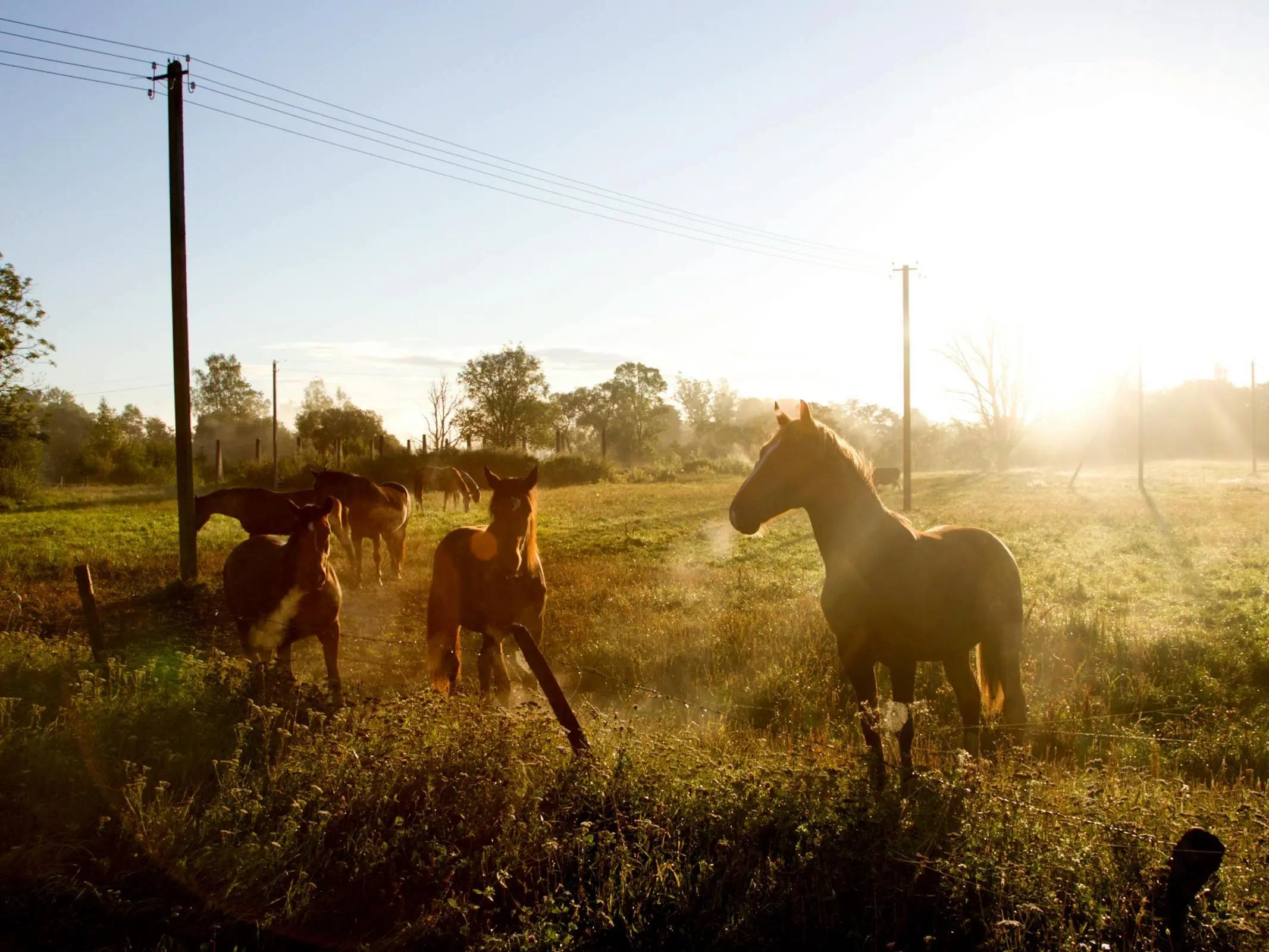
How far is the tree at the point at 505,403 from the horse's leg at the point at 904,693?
205ft

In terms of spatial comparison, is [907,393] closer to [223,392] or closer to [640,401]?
[640,401]

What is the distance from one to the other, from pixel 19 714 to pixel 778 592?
9.38 metres

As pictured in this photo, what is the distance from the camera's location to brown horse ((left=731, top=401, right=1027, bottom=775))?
4746 mm

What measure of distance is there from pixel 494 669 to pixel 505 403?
60.9 metres

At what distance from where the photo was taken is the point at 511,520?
21.7 ft

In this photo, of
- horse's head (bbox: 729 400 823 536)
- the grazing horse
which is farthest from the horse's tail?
the grazing horse

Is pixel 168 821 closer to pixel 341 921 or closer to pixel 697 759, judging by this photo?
pixel 341 921

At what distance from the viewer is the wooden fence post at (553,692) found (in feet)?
15.6

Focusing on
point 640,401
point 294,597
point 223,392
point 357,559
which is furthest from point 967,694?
point 223,392

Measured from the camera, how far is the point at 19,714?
5812 millimetres

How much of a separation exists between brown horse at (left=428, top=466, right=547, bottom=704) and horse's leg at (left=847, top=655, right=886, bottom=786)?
284 centimetres

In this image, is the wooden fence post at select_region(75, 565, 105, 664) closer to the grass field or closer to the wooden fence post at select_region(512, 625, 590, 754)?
the grass field

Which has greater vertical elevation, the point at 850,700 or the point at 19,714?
the point at 19,714

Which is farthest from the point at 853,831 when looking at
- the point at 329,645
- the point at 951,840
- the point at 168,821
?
the point at 329,645
